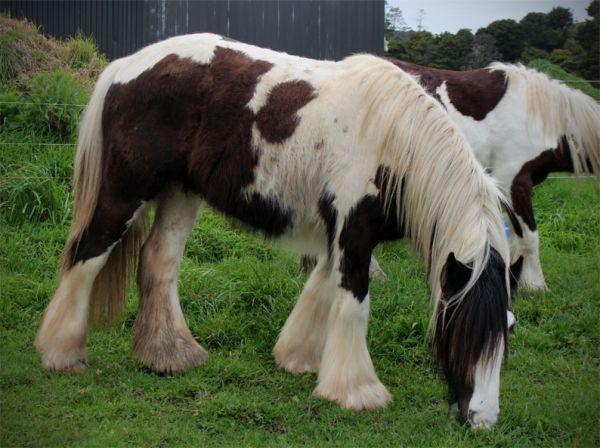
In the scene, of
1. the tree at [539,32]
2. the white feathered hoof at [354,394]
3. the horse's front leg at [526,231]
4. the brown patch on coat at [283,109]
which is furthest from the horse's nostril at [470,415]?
the tree at [539,32]

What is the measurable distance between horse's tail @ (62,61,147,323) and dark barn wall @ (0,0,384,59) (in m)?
7.18

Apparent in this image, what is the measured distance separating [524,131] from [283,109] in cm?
306

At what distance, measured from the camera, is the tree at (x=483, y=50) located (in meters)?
10.8

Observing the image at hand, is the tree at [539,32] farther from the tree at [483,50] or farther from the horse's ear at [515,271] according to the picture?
the horse's ear at [515,271]

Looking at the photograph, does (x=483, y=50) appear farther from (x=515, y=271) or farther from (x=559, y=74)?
(x=515, y=271)

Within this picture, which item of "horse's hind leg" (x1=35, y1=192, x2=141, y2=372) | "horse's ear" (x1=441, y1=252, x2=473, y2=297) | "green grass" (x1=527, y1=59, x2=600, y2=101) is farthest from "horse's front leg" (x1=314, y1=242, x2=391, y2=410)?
"green grass" (x1=527, y1=59, x2=600, y2=101)

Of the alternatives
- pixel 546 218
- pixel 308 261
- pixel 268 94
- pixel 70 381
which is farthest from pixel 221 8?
Result: pixel 70 381

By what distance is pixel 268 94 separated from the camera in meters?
4.62

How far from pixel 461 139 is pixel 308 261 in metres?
2.32

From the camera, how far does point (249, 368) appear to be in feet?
16.3

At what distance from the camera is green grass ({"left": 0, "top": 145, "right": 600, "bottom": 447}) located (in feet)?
13.2

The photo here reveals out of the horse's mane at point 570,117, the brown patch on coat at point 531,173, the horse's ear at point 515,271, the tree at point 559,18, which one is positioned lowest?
the horse's ear at point 515,271

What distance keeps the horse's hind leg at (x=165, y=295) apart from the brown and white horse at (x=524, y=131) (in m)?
2.77

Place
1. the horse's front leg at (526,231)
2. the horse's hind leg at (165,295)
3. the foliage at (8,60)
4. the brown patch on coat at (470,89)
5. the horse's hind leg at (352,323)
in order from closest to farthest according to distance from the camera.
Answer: the horse's hind leg at (352,323) → the horse's hind leg at (165,295) → the horse's front leg at (526,231) → the brown patch on coat at (470,89) → the foliage at (8,60)
